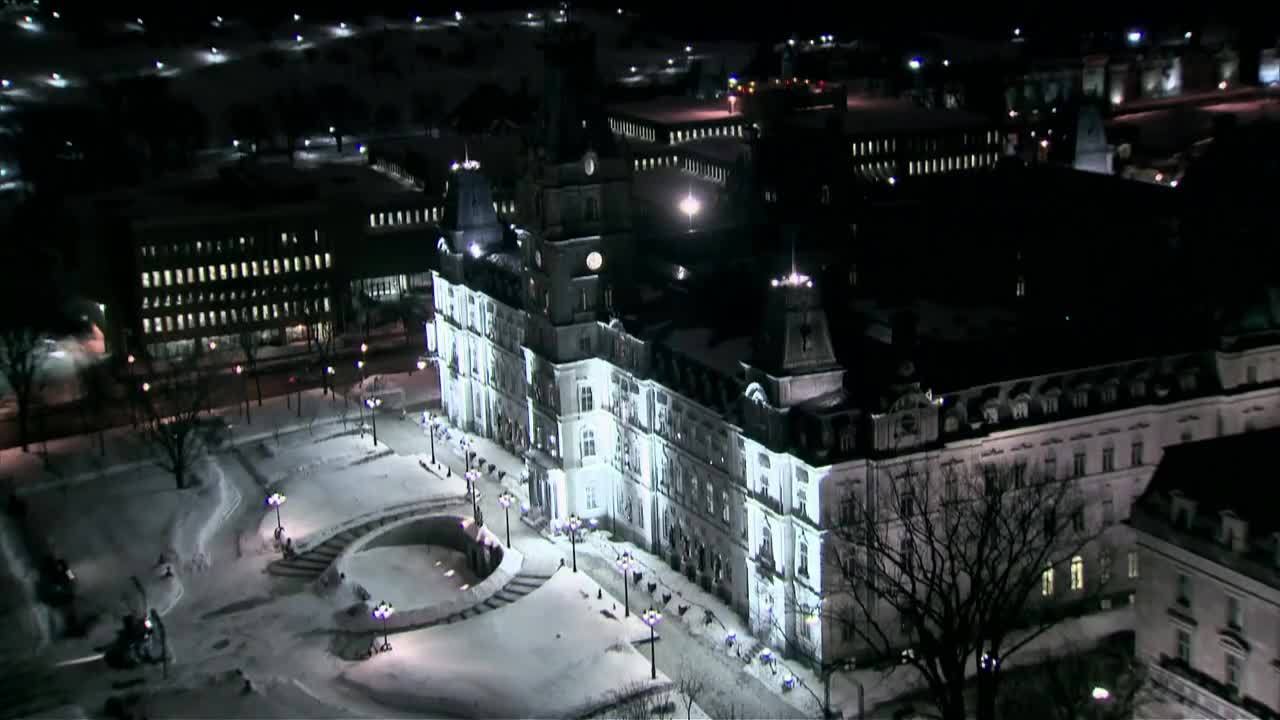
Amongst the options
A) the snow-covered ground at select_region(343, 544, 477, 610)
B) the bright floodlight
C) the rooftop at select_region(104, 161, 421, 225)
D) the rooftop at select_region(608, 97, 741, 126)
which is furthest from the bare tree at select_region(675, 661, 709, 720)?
the rooftop at select_region(608, 97, 741, 126)

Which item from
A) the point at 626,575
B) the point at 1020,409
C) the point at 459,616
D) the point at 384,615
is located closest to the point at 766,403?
the point at 1020,409

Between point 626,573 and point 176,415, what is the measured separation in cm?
3840

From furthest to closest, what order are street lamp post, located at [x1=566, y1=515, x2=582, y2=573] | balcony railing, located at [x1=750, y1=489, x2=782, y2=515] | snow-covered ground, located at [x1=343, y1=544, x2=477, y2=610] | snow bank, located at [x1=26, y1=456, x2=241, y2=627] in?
street lamp post, located at [x1=566, y1=515, x2=582, y2=573] < snow-covered ground, located at [x1=343, y1=544, x2=477, y2=610] < snow bank, located at [x1=26, y1=456, x2=241, y2=627] < balcony railing, located at [x1=750, y1=489, x2=782, y2=515]

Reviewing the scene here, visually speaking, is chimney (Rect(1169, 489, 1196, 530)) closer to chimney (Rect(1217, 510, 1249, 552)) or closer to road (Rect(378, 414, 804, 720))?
chimney (Rect(1217, 510, 1249, 552))

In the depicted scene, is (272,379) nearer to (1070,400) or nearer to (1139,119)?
(1070,400)

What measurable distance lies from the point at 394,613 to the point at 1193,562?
4133 centimetres

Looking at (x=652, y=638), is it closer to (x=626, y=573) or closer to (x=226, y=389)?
(x=626, y=573)

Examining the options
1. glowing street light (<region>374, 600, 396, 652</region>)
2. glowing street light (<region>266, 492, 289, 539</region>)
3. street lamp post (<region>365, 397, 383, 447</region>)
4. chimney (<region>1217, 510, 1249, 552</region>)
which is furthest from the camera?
street lamp post (<region>365, 397, 383, 447</region>)

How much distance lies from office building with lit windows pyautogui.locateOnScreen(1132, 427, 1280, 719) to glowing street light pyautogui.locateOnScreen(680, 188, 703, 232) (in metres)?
58.9

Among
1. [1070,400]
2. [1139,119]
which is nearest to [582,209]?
[1070,400]

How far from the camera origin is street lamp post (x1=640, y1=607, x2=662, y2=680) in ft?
261

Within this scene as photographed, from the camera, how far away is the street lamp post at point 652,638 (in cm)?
7950

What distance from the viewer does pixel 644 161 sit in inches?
6122

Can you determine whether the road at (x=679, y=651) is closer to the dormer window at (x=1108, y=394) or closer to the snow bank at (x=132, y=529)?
the snow bank at (x=132, y=529)
